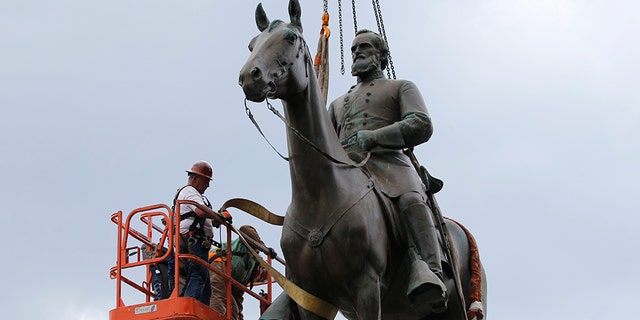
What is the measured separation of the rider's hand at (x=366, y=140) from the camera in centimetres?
1464

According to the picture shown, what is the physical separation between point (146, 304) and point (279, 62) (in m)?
3.40

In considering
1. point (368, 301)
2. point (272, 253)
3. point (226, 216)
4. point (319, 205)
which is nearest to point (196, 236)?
point (226, 216)

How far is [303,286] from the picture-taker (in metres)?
13.9

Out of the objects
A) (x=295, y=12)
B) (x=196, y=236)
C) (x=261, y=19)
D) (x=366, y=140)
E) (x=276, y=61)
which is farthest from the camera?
(x=196, y=236)

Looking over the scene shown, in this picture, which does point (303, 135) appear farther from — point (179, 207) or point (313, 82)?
point (179, 207)

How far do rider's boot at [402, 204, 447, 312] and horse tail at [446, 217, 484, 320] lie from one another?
1.71 metres

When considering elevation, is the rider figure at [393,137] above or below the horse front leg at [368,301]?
above

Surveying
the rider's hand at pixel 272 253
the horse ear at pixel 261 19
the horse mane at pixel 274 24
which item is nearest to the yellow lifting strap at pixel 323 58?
the rider's hand at pixel 272 253

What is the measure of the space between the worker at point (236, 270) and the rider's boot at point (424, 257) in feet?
10.2

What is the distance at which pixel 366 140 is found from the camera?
14.6 meters

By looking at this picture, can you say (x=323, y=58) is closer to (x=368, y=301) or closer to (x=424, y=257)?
(x=424, y=257)

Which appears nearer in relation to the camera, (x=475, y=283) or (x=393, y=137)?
(x=393, y=137)

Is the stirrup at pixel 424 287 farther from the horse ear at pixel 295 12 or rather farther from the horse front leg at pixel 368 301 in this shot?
the horse ear at pixel 295 12

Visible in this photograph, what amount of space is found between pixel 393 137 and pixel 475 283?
2.54 meters
